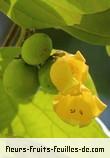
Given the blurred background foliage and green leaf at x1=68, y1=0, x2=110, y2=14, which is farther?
the blurred background foliage

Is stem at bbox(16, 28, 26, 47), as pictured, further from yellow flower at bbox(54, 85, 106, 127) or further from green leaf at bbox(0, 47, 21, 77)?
yellow flower at bbox(54, 85, 106, 127)

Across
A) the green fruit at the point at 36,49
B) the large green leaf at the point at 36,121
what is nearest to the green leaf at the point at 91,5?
the green fruit at the point at 36,49

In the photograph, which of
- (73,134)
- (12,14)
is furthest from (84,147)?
(12,14)

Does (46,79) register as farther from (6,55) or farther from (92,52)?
(92,52)

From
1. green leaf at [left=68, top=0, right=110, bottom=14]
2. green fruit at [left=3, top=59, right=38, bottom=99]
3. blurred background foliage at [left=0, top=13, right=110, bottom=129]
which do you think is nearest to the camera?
green leaf at [left=68, top=0, right=110, bottom=14]

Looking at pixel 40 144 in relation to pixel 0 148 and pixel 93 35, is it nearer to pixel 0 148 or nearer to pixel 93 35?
pixel 0 148

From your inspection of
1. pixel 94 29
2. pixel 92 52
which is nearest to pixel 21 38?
pixel 94 29

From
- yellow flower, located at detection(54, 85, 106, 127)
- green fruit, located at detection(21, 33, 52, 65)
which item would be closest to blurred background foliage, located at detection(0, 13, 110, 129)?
green fruit, located at detection(21, 33, 52, 65)

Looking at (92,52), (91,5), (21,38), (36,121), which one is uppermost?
(91,5)
